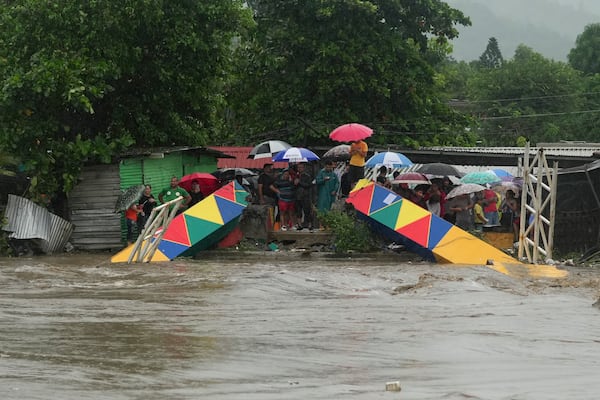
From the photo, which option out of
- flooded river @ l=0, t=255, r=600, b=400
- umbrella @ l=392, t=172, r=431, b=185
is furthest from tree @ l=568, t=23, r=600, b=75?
flooded river @ l=0, t=255, r=600, b=400

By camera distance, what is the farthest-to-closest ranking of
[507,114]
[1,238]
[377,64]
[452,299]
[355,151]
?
[507,114] < [377,64] < [355,151] < [1,238] < [452,299]

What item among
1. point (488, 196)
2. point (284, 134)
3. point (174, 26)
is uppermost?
point (174, 26)

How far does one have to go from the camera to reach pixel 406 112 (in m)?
29.5

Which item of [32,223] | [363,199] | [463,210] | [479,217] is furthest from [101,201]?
[479,217]

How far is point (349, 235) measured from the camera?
19656mm

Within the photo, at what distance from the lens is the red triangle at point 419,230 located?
1819 cm

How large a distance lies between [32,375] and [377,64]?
2081cm

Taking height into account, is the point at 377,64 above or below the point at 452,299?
above

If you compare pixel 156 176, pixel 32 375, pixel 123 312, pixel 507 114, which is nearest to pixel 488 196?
pixel 156 176

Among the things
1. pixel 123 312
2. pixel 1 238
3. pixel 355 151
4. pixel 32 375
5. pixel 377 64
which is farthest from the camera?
pixel 377 64

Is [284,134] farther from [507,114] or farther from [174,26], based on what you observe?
[507,114]

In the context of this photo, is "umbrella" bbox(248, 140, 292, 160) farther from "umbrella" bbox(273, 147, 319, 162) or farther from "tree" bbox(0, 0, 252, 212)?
"tree" bbox(0, 0, 252, 212)

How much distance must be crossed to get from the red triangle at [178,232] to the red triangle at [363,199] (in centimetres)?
323

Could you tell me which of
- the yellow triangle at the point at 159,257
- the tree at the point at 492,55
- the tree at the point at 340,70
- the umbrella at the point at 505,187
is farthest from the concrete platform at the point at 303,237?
the tree at the point at 492,55
